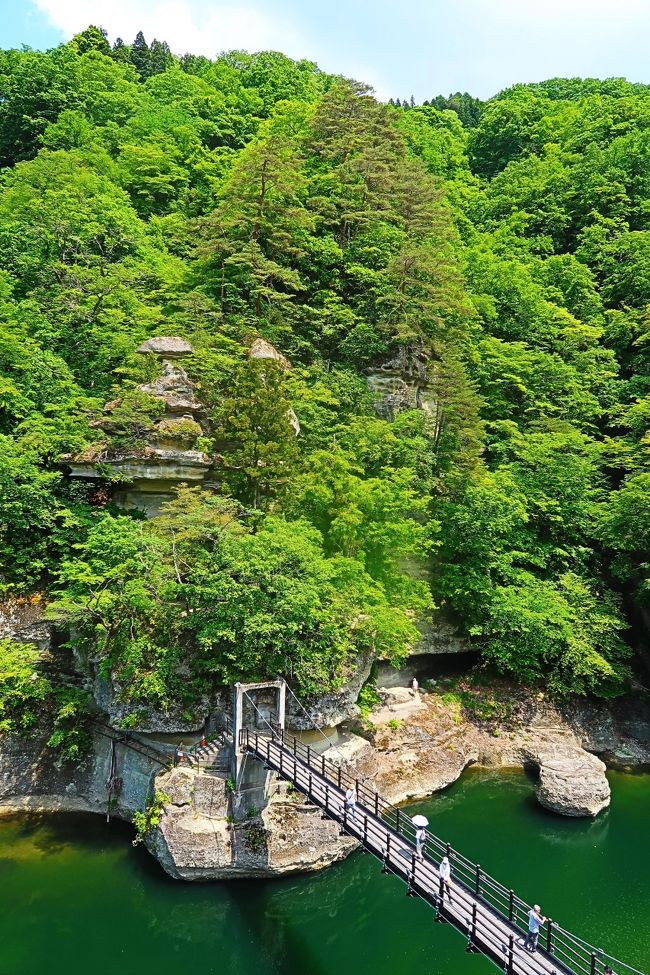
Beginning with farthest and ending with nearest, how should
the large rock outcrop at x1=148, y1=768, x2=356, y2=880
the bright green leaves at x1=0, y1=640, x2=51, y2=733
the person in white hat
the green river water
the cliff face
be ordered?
the bright green leaves at x1=0, y1=640, x2=51, y2=733, the cliff face, the large rock outcrop at x1=148, y1=768, x2=356, y2=880, the green river water, the person in white hat

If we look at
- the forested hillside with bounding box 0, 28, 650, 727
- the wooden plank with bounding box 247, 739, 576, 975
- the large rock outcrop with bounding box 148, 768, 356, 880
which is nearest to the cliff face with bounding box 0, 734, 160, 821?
the forested hillside with bounding box 0, 28, 650, 727

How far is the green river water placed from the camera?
12641 mm

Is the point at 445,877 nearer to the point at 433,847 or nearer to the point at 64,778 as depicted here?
the point at 433,847

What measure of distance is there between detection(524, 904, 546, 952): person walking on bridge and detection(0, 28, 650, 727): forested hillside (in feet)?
25.7

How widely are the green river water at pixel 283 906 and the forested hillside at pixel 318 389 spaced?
14.4 feet

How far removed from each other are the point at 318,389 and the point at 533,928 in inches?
695

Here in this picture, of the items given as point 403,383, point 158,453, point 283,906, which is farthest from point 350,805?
point 403,383

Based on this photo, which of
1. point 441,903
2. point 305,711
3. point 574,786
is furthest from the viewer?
point 574,786

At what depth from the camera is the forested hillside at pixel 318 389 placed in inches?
658

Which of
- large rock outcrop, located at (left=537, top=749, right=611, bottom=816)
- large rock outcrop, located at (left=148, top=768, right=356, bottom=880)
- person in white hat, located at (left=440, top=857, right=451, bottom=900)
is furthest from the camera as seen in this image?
large rock outcrop, located at (left=537, top=749, right=611, bottom=816)

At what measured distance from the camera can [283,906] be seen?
45.9 ft

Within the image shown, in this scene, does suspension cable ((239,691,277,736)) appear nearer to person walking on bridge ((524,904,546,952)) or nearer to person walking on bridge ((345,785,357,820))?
person walking on bridge ((345,785,357,820))

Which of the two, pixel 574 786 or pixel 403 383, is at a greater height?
pixel 403 383

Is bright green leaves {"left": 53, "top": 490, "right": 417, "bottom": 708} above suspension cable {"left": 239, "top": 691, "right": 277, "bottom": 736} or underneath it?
above
